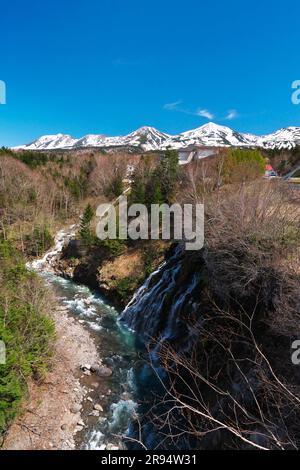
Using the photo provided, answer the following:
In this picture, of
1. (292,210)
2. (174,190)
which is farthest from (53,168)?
(292,210)

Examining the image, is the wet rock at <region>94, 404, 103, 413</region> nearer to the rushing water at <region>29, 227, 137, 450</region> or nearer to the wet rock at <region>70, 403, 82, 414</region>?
the rushing water at <region>29, 227, 137, 450</region>

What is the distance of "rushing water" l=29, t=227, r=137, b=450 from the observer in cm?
1168

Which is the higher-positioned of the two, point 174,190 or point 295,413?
point 174,190

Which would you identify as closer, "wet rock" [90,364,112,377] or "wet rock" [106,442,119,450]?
"wet rock" [106,442,119,450]

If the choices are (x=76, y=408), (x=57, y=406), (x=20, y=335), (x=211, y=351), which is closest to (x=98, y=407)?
(x=76, y=408)

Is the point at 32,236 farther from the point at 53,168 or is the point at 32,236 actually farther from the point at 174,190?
the point at 53,168

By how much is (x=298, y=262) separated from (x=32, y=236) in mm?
31165

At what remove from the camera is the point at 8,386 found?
985cm

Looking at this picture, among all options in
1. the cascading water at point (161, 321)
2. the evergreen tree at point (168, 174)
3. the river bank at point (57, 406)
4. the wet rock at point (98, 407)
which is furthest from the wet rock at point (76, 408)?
the evergreen tree at point (168, 174)

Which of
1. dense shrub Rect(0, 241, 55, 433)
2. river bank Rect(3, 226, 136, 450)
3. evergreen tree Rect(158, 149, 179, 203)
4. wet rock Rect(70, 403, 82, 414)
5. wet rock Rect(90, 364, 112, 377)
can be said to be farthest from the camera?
evergreen tree Rect(158, 149, 179, 203)

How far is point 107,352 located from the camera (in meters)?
16.9

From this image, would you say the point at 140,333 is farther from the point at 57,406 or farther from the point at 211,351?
the point at 57,406

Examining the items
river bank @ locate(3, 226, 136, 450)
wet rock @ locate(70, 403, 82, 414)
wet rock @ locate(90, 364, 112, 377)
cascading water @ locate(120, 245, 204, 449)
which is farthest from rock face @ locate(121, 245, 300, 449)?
wet rock @ locate(70, 403, 82, 414)
